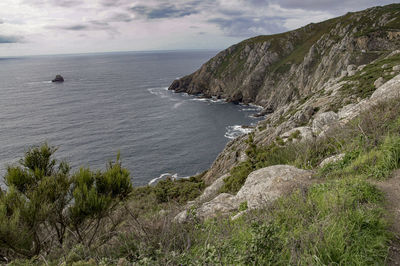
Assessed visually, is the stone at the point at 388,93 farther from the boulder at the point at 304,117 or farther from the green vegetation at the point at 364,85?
the boulder at the point at 304,117

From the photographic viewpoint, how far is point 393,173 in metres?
6.70

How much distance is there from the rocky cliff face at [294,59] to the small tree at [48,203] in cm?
5851

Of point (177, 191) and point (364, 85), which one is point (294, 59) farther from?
point (177, 191)

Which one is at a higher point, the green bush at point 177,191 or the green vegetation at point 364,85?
the green vegetation at point 364,85

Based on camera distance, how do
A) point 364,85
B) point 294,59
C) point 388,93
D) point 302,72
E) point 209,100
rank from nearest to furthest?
point 388,93
point 364,85
point 302,72
point 209,100
point 294,59

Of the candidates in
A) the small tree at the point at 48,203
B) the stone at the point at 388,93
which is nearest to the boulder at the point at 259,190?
the small tree at the point at 48,203

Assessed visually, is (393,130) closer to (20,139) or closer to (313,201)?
(313,201)

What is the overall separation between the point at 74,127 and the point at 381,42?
273 ft

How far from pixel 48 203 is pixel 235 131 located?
57.9 m

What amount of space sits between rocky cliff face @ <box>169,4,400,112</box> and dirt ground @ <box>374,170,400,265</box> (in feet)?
186

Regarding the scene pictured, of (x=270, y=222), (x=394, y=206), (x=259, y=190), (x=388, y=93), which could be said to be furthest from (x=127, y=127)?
(x=394, y=206)

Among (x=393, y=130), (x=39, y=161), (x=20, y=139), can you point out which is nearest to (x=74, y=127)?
(x=20, y=139)

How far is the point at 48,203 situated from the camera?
9.18 metres

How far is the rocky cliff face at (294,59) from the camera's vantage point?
2601 inches
